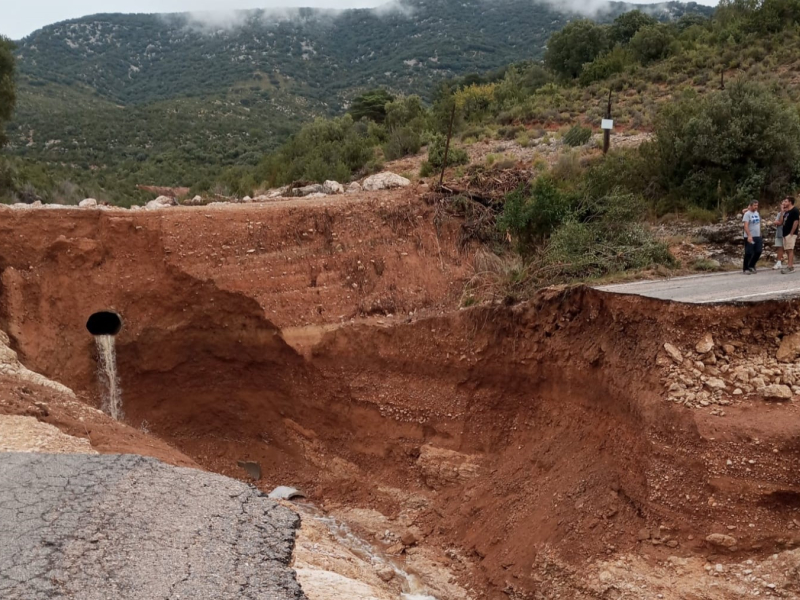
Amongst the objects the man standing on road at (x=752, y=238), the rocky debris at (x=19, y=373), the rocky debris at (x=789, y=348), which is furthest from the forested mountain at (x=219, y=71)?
the rocky debris at (x=789, y=348)

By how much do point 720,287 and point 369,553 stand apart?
5.90m

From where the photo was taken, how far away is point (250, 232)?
38.1 feet

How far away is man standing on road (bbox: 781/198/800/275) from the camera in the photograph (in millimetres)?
8961

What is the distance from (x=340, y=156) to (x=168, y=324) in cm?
904

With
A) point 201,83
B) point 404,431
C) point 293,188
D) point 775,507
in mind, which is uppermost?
Answer: point 201,83

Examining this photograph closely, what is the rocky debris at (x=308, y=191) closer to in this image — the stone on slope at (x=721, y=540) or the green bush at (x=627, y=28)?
the stone on slope at (x=721, y=540)

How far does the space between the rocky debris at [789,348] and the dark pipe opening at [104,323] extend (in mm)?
10084

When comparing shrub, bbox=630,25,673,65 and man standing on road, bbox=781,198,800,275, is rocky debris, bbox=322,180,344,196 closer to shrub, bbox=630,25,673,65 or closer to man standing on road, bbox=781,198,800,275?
man standing on road, bbox=781,198,800,275

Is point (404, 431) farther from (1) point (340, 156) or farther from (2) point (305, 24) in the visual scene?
(2) point (305, 24)

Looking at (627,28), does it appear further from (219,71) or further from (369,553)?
(219,71)

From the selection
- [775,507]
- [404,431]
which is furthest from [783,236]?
[404,431]

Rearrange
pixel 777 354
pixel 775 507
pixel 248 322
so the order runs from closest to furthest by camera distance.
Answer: pixel 775 507, pixel 777 354, pixel 248 322

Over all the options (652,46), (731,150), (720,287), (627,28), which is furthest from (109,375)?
(627,28)

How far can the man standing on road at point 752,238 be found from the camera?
9.01m
